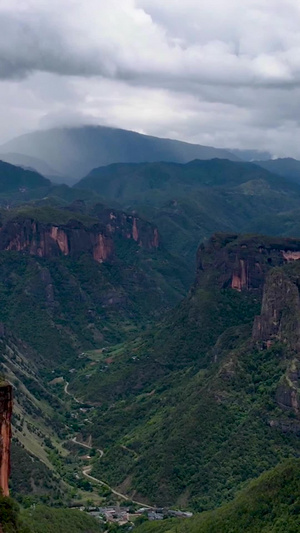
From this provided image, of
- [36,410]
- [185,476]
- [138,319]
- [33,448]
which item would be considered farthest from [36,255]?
[185,476]

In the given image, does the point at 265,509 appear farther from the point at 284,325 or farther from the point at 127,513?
the point at 284,325

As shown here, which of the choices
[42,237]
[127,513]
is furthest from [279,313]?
[42,237]

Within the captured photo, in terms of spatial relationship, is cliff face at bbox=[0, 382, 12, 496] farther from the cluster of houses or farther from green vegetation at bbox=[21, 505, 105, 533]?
the cluster of houses

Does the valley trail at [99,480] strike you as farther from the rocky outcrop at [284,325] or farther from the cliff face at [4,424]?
the cliff face at [4,424]

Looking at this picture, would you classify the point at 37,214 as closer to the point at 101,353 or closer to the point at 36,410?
the point at 101,353

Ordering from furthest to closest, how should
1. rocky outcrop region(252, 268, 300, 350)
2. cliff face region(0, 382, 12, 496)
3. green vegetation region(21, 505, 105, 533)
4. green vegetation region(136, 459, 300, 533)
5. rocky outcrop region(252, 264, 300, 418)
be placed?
rocky outcrop region(252, 268, 300, 350)
rocky outcrop region(252, 264, 300, 418)
green vegetation region(21, 505, 105, 533)
green vegetation region(136, 459, 300, 533)
cliff face region(0, 382, 12, 496)

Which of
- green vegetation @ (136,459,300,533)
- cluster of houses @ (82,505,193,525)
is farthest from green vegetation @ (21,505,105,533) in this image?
green vegetation @ (136,459,300,533)
